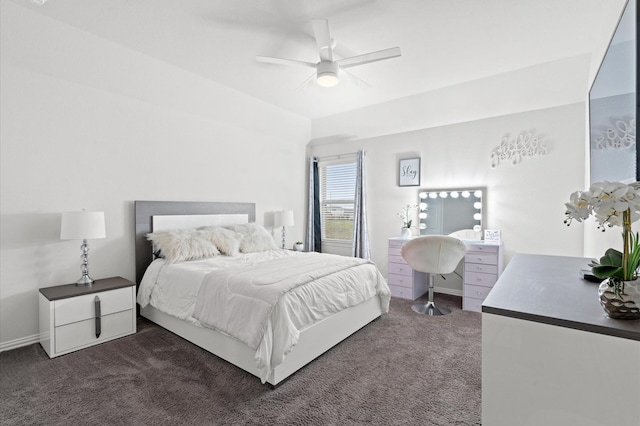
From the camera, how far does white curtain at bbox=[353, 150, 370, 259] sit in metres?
5.17

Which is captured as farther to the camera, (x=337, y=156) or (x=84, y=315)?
(x=337, y=156)

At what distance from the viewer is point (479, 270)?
12.2 ft

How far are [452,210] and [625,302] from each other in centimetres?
352

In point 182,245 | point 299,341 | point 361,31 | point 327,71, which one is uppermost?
point 361,31

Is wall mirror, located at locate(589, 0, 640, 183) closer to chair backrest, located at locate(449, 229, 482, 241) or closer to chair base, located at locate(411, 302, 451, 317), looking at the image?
chair backrest, located at locate(449, 229, 482, 241)

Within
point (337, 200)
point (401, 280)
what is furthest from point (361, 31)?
point (337, 200)

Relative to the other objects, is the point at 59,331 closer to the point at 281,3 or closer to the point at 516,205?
the point at 281,3

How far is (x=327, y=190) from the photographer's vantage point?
5.87 m

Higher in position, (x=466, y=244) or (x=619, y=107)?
(x=619, y=107)

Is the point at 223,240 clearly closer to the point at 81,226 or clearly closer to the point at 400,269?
the point at 81,226

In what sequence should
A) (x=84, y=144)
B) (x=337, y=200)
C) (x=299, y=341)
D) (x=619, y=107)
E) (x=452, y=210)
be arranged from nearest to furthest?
(x=619, y=107) → (x=299, y=341) → (x=84, y=144) → (x=452, y=210) → (x=337, y=200)

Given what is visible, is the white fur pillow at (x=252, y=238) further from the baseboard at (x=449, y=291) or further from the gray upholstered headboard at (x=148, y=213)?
the baseboard at (x=449, y=291)

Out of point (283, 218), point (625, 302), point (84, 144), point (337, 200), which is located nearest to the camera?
point (625, 302)

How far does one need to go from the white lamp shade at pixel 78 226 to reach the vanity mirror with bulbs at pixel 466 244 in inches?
135
